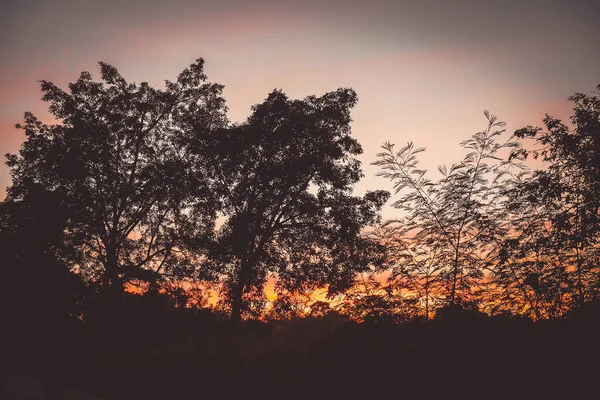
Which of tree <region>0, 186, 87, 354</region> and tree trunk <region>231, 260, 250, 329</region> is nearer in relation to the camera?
tree <region>0, 186, 87, 354</region>

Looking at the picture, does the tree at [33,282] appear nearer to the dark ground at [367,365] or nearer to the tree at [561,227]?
the dark ground at [367,365]

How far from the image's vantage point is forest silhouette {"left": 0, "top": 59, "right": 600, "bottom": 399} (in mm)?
4262

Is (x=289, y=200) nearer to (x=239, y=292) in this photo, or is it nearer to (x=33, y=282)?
(x=239, y=292)

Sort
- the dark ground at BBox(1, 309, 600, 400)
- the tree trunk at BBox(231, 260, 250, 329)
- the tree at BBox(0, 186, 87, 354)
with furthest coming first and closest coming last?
the tree trunk at BBox(231, 260, 250, 329) → the tree at BBox(0, 186, 87, 354) → the dark ground at BBox(1, 309, 600, 400)

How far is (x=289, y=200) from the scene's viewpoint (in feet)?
37.6

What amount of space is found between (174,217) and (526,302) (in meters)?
13.0

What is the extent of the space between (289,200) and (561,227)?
829 centimetres

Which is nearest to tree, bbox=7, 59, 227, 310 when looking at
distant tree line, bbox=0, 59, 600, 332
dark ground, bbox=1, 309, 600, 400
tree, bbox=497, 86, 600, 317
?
distant tree line, bbox=0, 59, 600, 332

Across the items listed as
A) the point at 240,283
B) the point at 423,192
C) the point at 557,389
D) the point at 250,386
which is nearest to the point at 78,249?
the point at 240,283

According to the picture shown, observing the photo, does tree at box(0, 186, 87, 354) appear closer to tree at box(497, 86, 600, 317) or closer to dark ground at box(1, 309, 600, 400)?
dark ground at box(1, 309, 600, 400)

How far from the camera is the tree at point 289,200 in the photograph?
10812mm

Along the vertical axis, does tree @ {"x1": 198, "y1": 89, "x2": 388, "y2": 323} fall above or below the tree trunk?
above

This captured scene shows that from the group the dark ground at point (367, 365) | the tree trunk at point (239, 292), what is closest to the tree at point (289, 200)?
the tree trunk at point (239, 292)

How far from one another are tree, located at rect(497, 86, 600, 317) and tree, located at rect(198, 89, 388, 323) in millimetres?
5617
